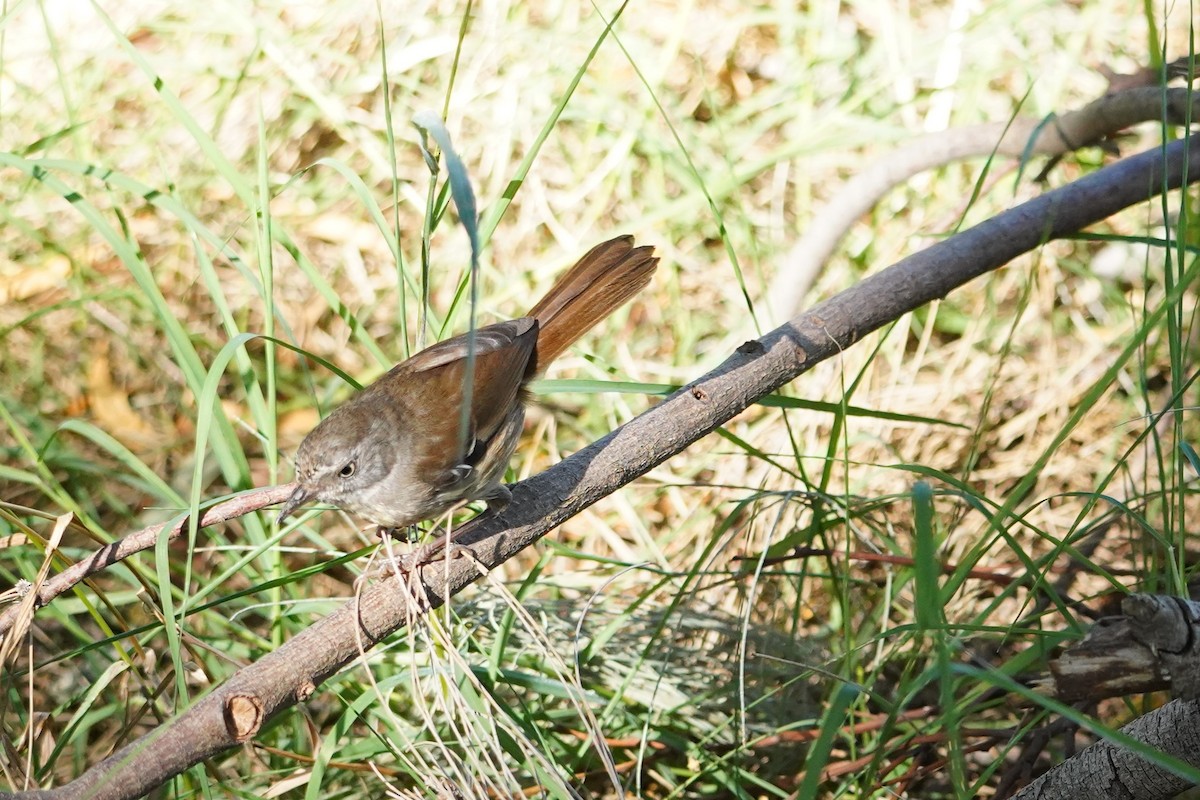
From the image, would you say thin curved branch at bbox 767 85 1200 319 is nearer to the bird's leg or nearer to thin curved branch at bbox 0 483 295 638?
the bird's leg

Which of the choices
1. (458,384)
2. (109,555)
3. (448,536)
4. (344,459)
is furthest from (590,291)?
(109,555)

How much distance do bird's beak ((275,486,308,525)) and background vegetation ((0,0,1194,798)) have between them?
0.66 ft

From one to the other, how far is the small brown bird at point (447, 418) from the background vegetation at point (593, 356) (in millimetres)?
158

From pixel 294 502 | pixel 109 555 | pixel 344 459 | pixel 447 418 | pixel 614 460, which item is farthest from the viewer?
pixel 447 418

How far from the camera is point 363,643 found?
2.13 meters

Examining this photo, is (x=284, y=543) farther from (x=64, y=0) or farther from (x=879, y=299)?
(x=64, y=0)

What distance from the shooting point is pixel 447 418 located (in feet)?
10.1

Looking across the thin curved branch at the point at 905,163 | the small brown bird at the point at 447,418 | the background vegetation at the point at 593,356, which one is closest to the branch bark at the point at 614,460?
the background vegetation at the point at 593,356

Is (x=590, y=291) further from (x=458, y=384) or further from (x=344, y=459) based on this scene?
(x=344, y=459)

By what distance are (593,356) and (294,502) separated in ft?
3.11

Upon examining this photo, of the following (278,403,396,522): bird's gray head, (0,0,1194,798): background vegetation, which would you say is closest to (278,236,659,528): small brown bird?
(278,403,396,522): bird's gray head

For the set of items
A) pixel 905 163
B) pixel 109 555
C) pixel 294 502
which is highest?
pixel 109 555

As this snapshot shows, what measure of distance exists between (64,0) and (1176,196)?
5.73 meters

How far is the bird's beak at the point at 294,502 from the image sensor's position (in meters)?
2.67
